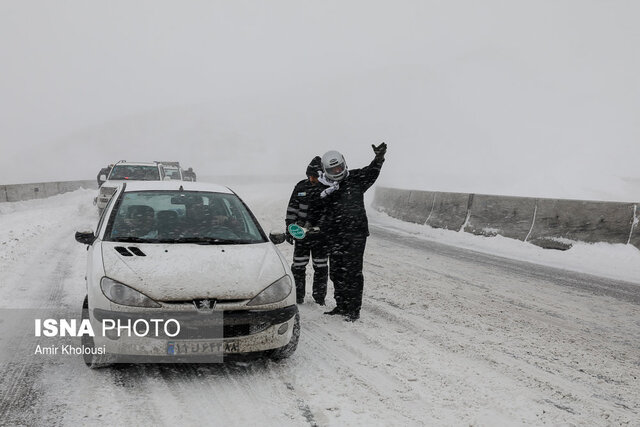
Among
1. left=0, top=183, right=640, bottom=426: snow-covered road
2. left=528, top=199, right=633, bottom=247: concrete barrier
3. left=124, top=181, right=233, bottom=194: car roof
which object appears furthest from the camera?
left=528, top=199, right=633, bottom=247: concrete barrier

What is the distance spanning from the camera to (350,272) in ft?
19.2

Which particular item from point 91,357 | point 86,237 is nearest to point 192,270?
point 91,357

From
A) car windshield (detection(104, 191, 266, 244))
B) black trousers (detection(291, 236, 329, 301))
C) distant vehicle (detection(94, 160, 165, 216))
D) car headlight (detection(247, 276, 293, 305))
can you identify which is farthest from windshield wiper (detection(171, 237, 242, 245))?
distant vehicle (detection(94, 160, 165, 216))

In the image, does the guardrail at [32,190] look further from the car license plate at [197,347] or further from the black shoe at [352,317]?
the car license plate at [197,347]

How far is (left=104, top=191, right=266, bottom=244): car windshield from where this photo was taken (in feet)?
15.7

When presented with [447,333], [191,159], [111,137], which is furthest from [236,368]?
[111,137]

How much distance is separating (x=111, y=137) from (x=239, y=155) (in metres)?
24.9

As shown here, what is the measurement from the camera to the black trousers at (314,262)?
626cm

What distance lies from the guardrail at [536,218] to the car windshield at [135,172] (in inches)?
319

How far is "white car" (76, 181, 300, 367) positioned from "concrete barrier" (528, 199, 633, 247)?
7.79 meters

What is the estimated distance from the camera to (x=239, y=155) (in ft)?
278

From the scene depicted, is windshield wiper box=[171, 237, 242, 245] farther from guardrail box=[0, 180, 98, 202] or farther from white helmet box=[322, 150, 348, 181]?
guardrail box=[0, 180, 98, 202]

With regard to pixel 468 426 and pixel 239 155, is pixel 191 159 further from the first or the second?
pixel 468 426

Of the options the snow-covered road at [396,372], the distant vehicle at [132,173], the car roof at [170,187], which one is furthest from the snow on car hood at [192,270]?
the distant vehicle at [132,173]
